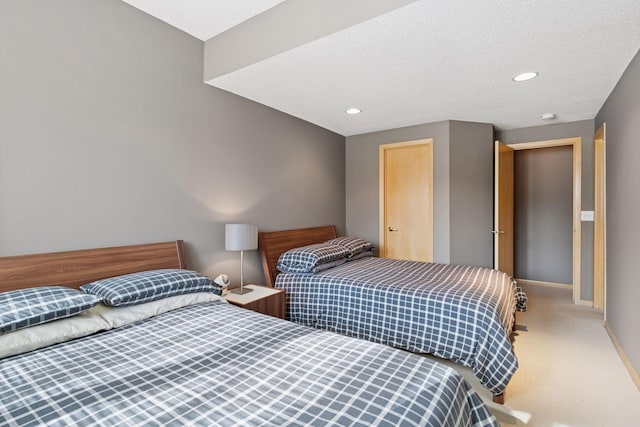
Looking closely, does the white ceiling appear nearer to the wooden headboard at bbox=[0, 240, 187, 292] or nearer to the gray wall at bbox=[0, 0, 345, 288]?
the gray wall at bbox=[0, 0, 345, 288]

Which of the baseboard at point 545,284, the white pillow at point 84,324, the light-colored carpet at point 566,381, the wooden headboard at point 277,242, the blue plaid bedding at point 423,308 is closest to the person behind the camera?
the white pillow at point 84,324

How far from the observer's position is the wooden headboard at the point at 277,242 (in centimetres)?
320

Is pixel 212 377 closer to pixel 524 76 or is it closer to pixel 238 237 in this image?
pixel 238 237

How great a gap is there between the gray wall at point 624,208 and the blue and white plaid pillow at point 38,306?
342 centimetres

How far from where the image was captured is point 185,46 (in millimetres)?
2637

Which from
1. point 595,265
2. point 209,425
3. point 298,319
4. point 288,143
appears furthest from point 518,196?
point 209,425

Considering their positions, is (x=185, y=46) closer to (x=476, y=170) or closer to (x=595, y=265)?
(x=476, y=170)

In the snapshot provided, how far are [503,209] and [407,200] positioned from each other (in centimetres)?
120

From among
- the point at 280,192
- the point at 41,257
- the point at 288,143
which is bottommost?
the point at 41,257

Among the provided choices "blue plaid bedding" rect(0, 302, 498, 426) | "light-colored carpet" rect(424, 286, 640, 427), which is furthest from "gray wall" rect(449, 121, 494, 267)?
"blue plaid bedding" rect(0, 302, 498, 426)

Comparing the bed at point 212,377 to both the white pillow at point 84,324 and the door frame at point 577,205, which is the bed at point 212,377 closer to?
the white pillow at point 84,324

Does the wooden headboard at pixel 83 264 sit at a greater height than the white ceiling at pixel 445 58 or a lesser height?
lesser

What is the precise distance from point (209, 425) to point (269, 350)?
1.61 feet

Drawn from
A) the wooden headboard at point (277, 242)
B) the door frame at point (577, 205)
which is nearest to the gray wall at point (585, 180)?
the door frame at point (577, 205)
